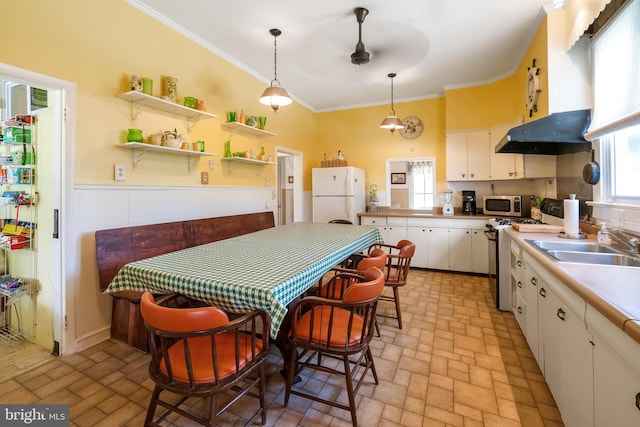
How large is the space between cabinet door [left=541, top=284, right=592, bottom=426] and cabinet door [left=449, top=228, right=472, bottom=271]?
2486 mm

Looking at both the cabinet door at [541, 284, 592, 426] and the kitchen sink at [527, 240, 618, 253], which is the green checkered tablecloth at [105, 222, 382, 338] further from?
the kitchen sink at [527, 240, 618, 253]

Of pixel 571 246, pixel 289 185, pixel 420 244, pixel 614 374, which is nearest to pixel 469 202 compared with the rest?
pixel 420 244

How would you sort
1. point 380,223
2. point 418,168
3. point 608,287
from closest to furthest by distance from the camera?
point 608,287 < point 380,223 < point 418,168

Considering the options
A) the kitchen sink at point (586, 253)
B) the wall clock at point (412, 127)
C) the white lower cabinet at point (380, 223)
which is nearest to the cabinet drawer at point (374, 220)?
the white lower cabinet at point (380, 223)

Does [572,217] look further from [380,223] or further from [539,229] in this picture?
[380,223]

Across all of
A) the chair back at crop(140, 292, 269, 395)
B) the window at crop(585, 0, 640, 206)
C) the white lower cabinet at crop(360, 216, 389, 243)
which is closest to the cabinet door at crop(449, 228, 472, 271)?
the white lower cabinet at crop(360, 216, 389, 243)

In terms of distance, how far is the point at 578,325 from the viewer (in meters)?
1.22

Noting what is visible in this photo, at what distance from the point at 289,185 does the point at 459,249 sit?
337 centimetres

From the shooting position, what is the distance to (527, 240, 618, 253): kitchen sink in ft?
6.25

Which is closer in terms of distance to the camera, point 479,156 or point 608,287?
point 608,287

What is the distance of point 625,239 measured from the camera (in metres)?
1.78

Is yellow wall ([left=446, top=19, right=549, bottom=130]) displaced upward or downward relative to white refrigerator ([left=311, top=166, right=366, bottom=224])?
upward

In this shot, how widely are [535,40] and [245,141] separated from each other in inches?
137

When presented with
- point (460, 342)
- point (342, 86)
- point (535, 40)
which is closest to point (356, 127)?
point (342, 86)
